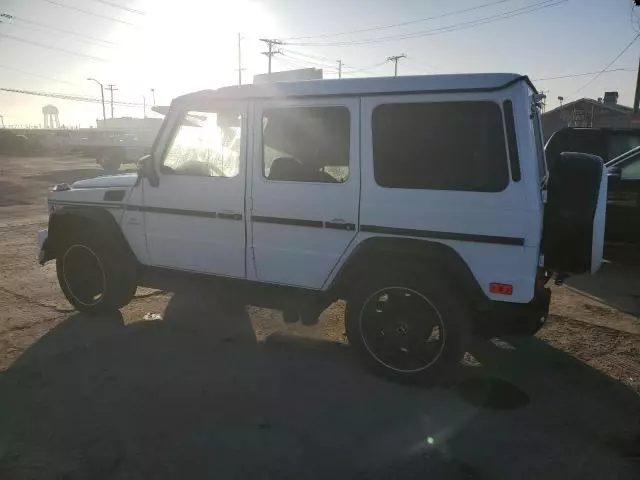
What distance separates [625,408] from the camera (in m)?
3.29

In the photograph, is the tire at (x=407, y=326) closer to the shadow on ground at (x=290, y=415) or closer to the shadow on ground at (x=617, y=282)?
the shadow on ground at (x=290, y=415)

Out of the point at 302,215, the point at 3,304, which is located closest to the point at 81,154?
the point at 3,304

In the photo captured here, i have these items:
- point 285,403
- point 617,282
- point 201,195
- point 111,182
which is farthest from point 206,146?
point 617,282

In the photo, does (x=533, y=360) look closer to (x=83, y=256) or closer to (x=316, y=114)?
(x=316, y=114)

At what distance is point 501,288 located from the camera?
127 inches

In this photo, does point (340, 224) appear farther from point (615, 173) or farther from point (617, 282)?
point (615, 173)

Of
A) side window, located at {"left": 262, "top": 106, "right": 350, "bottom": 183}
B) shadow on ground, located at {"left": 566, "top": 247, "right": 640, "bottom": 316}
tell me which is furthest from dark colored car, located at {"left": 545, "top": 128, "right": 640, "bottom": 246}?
side window, located at {"left": 262, "top": 106, "right": 350, "bottom": 183}

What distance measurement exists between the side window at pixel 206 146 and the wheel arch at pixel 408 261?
4.27 feet

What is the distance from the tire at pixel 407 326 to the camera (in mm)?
3402

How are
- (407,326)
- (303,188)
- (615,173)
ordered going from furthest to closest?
(615,173), (303,188), (407,326)

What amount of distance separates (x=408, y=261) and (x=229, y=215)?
1.59m

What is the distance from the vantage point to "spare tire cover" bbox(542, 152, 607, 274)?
121 inches

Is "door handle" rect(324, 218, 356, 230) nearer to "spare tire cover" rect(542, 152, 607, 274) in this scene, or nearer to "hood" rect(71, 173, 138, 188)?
"spare tire cover" rect(542, 152, 607, 274)

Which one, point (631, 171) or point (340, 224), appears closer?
point (340, 224)
